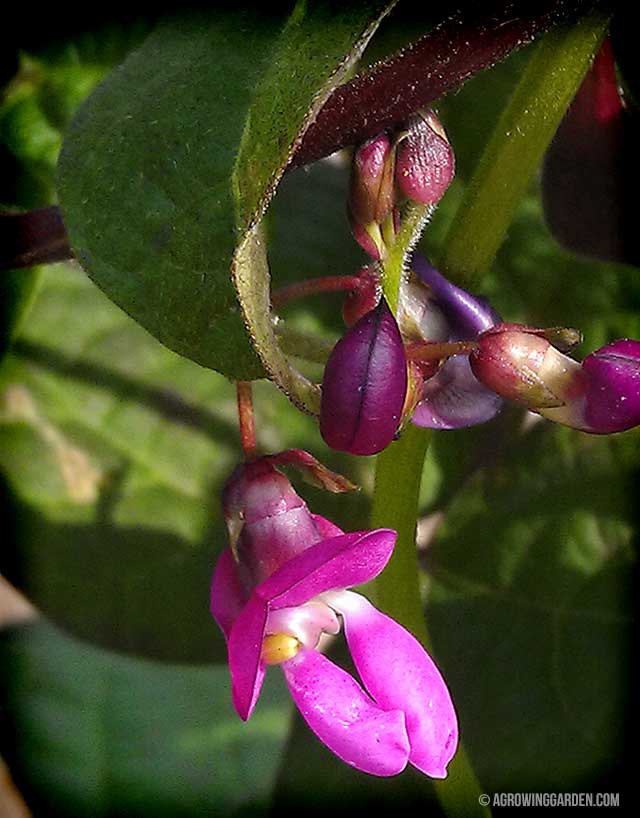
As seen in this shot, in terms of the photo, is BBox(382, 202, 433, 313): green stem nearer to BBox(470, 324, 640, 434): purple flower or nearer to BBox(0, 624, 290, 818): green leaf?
BBox(470, 324, 640, 434): purple flower

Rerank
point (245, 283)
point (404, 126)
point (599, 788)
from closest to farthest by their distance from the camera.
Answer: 1. point (245, 283)
2. point (404, 126)
3. point (599, 788)

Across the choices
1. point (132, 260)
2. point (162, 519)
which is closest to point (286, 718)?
point (162, 519)

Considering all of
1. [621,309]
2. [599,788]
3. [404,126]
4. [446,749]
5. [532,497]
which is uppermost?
[404,126]

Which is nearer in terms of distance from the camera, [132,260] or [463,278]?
[132,260]

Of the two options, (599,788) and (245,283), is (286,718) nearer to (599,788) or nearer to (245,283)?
(599,788)

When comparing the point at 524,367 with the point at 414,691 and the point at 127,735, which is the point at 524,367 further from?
the point at 127,735

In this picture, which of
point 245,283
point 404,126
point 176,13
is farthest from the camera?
point 176,13

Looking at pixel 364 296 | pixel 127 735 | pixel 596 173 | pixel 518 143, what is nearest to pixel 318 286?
pixel 364 296
